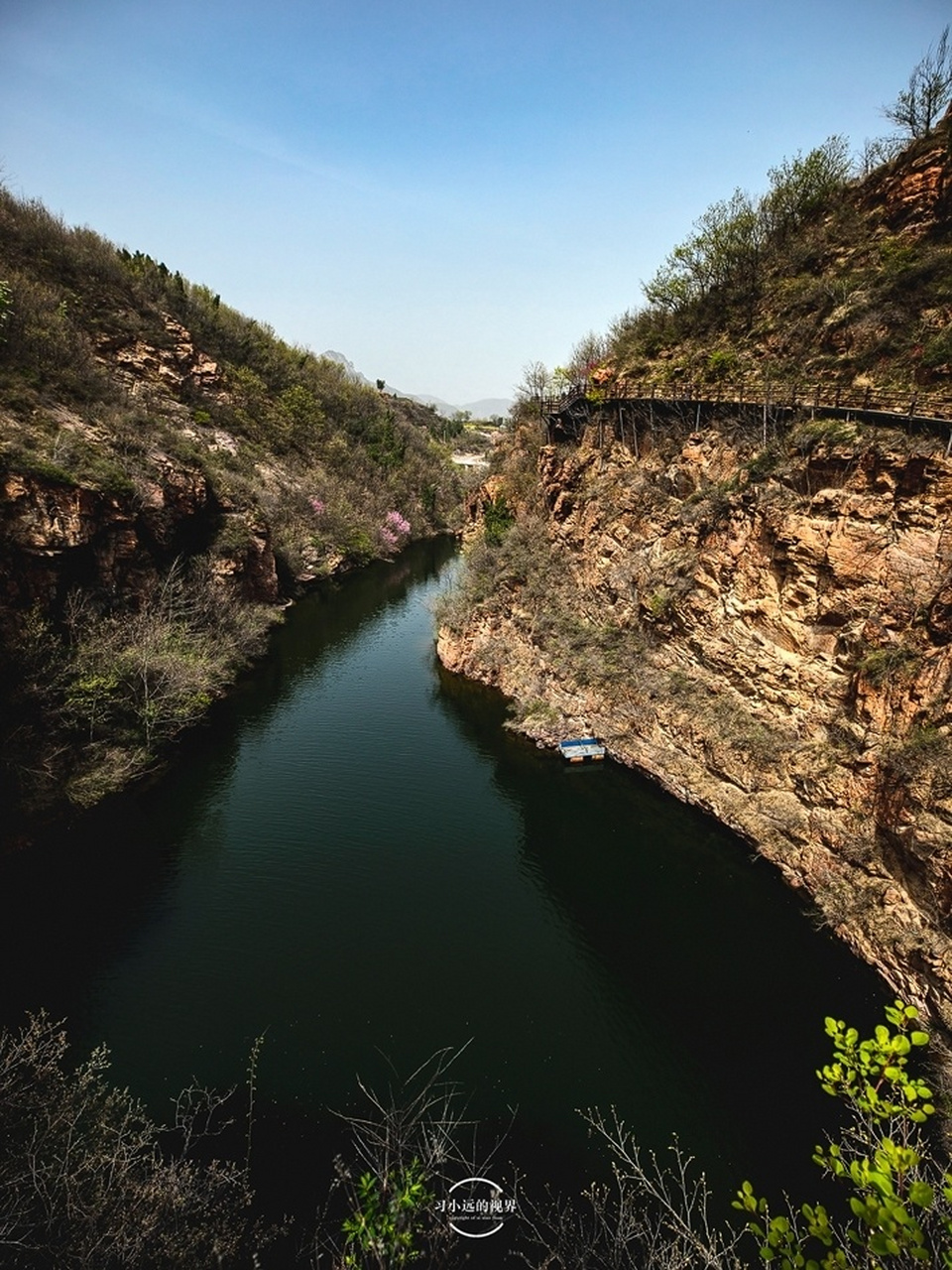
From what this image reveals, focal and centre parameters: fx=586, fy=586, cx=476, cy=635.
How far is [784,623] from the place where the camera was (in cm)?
2052

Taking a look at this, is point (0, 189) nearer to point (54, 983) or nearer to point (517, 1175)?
point (54, 983)

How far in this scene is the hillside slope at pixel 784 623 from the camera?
15383 millimetres

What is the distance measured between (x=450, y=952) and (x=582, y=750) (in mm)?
11751

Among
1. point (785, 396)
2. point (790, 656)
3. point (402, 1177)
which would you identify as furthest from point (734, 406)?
point (402, 1177)

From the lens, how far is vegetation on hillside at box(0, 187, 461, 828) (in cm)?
2112

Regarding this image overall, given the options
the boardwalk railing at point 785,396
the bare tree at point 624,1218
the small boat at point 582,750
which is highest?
the boardwalk railing at point 785,396

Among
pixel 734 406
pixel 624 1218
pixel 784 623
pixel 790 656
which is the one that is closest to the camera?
pixel 624 1218

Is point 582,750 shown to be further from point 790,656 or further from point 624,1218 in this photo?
point 624,1218

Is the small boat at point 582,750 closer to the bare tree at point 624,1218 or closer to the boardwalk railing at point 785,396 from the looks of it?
the bare tree at point 624,1218

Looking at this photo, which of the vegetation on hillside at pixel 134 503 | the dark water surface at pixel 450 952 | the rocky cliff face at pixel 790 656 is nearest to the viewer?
the dark water surface at pixel 450 952

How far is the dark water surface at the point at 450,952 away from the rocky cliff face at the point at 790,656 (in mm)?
1742

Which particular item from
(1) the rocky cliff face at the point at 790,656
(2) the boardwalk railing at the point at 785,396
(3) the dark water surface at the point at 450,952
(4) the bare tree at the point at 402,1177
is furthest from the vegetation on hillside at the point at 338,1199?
(2) the boardwalk railing at the point at 785,396

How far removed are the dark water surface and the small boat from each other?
2.01 feet

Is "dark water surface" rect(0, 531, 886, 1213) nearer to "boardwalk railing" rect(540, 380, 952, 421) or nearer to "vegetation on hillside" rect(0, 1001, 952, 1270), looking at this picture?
"vegetation on hillside" rect(0, 1001, 952, 1270)
